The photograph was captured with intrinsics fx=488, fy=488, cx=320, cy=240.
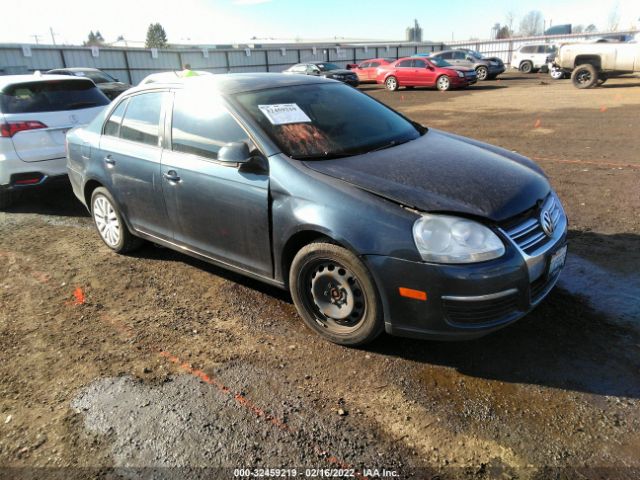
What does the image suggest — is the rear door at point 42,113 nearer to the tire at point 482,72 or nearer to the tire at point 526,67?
the tire at point 482,72

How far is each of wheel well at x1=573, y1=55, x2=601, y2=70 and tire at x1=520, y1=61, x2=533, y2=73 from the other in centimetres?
1333

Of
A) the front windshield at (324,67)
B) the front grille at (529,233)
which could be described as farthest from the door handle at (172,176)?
the front windshield at (324,67)

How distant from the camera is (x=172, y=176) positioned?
147 inches

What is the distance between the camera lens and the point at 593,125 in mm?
10719

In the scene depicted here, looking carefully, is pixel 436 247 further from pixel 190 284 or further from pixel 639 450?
pixel 190 284

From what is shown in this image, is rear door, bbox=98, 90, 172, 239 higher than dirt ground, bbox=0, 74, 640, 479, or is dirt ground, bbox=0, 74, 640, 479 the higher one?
rear door, bbox=98, 90, 172, 239

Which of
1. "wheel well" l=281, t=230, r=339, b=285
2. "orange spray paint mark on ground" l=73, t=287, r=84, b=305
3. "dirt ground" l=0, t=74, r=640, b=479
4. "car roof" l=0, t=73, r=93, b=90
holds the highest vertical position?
"car roof" l=0, t=73, r=93, b=90

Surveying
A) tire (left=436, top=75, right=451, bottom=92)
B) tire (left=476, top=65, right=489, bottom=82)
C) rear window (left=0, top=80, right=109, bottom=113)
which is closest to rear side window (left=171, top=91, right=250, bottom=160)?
rear window (left=0, top=80, right=109, bottom=113)

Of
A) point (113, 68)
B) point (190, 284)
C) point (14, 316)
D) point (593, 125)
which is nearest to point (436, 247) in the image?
point (190, 284)

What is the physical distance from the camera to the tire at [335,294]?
2879 millimetres

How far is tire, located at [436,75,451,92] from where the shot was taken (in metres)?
22.0

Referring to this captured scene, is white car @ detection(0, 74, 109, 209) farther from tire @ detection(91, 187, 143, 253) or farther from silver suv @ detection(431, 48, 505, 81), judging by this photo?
silver suv @ detection(431, 48, 505, 81)

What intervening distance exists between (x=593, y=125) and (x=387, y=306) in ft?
33.2

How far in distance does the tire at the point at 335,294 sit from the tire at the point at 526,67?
3253 centimetres
